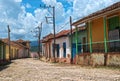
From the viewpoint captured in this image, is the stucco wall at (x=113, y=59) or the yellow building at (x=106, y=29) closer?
the stucco wall at (x=113, y=59)

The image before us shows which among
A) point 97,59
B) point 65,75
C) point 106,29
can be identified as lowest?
point 65,75

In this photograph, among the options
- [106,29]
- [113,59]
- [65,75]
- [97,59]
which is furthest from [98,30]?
[65,75]

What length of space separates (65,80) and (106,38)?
38.3 ft

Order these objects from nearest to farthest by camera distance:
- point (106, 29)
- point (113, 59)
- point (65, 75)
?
1. point (65, 75)
2. point (113, 59)
3. point (106, 29)

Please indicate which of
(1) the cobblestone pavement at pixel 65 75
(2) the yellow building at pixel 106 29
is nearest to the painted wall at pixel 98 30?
(2) the yellow building at pixel 106 29

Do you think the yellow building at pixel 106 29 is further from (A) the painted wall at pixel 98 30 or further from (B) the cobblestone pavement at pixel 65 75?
(B) the cobblestone pavement at pixel 65 75

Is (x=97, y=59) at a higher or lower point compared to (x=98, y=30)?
lower

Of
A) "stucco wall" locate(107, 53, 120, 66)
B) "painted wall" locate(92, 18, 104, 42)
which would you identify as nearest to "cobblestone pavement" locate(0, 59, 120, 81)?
"stucco wall" locate(107, 53, 120, 66)

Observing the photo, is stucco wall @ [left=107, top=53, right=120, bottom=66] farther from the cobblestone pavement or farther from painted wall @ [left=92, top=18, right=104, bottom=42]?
painted wall @ [left=92, top=18, right=104, bottom=42]

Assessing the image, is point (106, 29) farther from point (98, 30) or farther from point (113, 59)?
point (113, 59)

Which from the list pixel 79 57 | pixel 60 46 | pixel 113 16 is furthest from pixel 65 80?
pixel 60 46

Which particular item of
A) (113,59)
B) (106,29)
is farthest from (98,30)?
(113,59)

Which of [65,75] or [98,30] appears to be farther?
[98,30]

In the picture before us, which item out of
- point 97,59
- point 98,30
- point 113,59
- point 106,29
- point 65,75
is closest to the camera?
point 65,75
